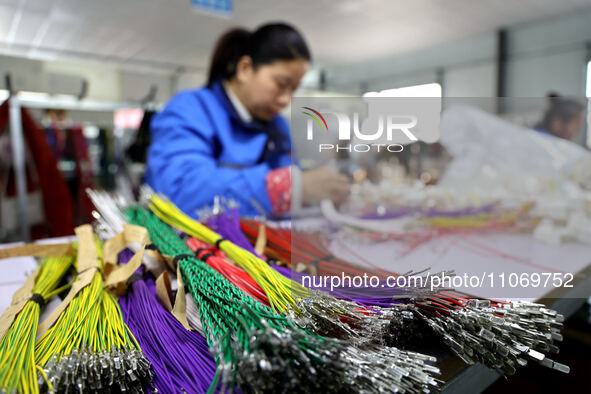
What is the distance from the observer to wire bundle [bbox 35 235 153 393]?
0.86 feet

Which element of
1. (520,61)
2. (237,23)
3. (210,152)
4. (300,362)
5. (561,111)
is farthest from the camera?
(520,61)

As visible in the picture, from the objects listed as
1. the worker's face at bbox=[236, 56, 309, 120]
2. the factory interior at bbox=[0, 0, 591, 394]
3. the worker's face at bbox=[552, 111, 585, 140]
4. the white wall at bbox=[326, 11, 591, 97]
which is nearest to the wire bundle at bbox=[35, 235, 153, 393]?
the factory interior at bbox=[0, 0, 591, 394]

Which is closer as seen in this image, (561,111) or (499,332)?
(499,332)

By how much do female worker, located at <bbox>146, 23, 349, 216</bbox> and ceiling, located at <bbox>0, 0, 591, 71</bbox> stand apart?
4241 mm

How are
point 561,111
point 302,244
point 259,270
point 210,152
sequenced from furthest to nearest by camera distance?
point 210,152 < point 561,111 < point 302,244 < point 259,270

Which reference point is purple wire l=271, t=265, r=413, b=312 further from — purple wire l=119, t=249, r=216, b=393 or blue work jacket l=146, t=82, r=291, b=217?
blue work jacket l=146, t=82, r=291, b=217

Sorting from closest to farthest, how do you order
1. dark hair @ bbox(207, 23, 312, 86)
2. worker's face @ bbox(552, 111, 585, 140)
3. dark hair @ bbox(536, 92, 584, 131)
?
dark hair @ bbox(536, 92, 584, 131)
worker's face @ bbox(552, 111, 585, 140)
dark hair @ bbox(207, 23, 312, 86)

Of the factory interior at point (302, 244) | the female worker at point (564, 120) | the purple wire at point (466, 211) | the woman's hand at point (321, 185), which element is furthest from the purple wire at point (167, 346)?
the female worker at point (564, 120)

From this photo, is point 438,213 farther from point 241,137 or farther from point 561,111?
point 241,137

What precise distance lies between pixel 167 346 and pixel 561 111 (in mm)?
982

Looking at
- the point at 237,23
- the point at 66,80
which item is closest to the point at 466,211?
the point at 66,80

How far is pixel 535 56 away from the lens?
5.68 meters

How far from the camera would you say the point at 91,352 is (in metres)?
0.29

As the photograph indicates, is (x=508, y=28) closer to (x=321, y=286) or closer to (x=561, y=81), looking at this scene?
(x=561, y=81)
